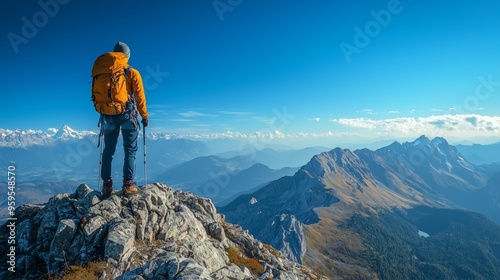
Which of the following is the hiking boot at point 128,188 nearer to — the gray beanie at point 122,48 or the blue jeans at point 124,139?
the blue jeans at point 124,139

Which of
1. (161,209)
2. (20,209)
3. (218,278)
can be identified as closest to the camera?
(218,278)

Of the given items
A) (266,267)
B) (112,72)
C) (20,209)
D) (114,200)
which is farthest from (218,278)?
(20,209)

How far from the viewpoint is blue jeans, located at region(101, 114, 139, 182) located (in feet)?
53.5

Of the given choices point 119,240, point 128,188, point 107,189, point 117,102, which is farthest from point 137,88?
point 119,240

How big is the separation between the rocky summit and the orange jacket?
6639 mm

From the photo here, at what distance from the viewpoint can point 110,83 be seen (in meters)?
15.0

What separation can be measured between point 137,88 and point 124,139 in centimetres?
353

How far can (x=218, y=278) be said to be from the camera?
13.2 metres

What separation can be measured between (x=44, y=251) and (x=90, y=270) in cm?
402

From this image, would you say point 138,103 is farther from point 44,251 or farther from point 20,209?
point 20,209

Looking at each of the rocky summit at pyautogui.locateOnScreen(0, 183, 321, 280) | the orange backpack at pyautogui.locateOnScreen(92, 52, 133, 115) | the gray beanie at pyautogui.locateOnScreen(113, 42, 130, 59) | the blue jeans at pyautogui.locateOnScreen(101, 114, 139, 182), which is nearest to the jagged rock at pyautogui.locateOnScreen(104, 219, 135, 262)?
the rocky summit at pyautogui.locateOnScreen(0, 183, 321, 280)

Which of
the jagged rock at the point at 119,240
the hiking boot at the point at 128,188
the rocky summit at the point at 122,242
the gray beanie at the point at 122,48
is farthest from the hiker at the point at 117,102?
the jagged rock at the point at 119,240

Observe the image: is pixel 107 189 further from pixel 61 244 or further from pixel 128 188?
pixel 61 244

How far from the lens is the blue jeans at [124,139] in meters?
16.3
